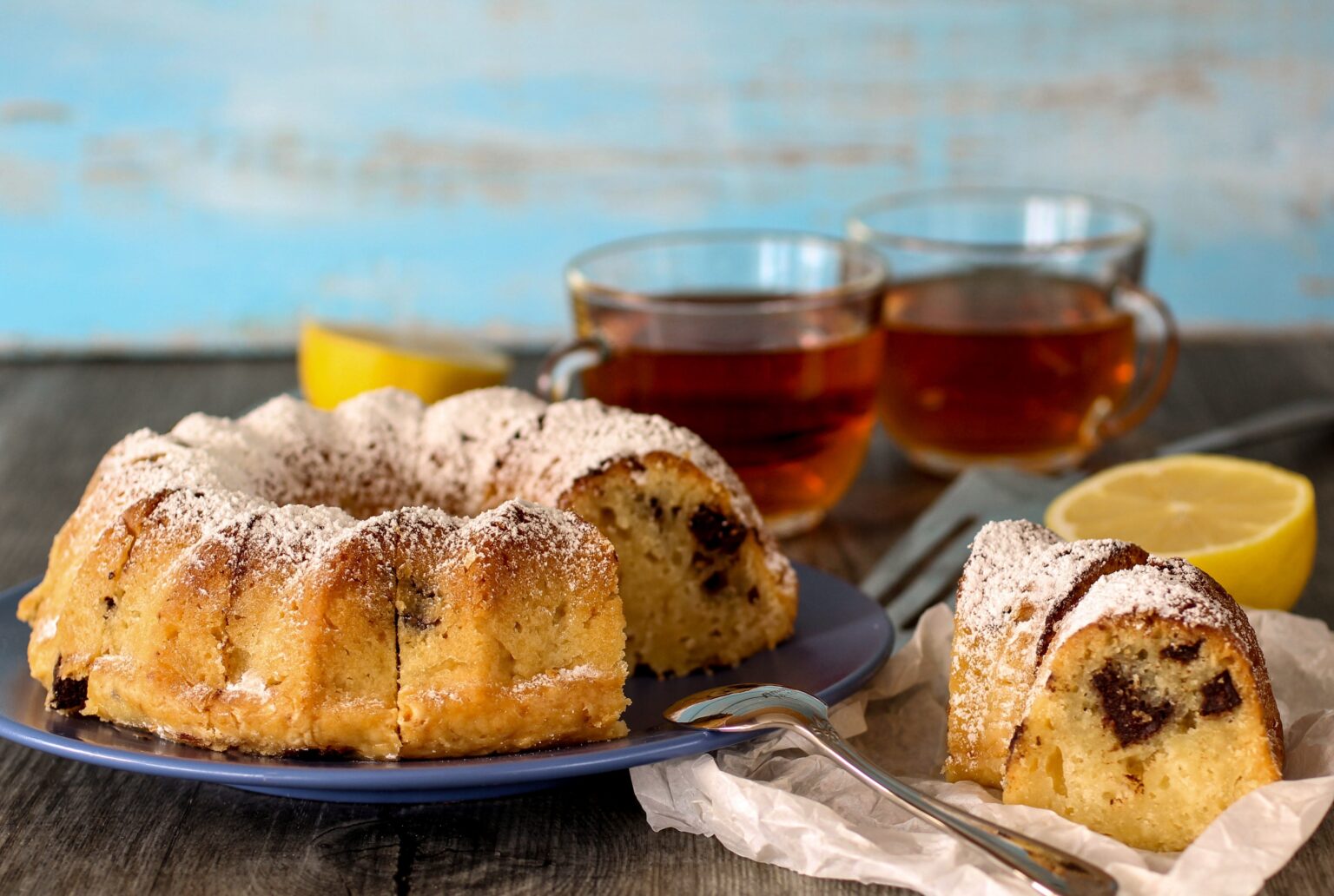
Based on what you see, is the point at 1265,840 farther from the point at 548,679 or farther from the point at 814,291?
the point at 814,291

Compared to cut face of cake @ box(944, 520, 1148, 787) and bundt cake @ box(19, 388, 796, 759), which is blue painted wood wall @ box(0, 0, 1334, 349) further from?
cut face of cake @ box(944, 520, 1148, 787)

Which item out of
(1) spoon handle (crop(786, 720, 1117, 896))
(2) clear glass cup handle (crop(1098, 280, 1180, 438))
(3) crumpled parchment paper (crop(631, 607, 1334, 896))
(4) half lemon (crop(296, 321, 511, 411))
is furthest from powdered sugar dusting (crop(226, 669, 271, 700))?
(2) clear glass cup handle (crop(1098, 280, 1180, 438))

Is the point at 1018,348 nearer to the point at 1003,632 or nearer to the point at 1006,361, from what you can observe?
the point at 1006,361

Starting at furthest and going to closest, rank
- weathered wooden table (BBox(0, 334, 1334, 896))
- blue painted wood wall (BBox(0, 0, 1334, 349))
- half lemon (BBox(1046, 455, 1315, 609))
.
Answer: blue painted wood wall (BBox(0, 0, 1334, 349)), half lemon (BBox(1046, 455, 1315, 609)), weathered wooden table (BBox(0, 334, 1334, 896))

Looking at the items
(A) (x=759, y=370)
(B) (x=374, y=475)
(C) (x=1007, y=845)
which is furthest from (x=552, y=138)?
(C) (x=1007, y=845)

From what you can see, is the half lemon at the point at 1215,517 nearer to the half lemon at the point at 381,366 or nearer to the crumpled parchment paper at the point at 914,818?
the crumpled parchment paper at the point at 914,818
